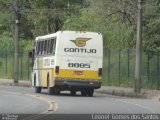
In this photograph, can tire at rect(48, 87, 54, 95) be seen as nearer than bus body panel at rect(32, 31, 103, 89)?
No

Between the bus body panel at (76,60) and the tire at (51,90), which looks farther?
the tire at (51,90)

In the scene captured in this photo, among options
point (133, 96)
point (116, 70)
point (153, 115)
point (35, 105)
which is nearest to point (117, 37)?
point (116, 70)

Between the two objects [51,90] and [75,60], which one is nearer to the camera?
[75,60]

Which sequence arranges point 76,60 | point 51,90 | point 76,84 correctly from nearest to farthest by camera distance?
point 76,84, point 76,60, point 51,90

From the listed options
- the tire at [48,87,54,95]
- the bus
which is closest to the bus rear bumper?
the bus

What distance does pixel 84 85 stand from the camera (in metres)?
35.9

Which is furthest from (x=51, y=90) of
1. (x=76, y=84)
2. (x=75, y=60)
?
(x=75, y=60)

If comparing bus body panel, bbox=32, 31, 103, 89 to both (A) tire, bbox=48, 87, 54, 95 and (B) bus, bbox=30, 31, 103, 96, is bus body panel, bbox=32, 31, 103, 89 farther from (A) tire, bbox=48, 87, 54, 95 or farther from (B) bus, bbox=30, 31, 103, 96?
(A) tire, bbox=48, 87, 54, 95

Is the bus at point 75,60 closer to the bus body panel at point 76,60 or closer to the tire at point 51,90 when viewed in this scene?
the bus body panel at point 76,60

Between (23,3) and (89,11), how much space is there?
19304 millimetres

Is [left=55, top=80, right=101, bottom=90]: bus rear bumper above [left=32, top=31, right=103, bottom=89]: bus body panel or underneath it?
underneath

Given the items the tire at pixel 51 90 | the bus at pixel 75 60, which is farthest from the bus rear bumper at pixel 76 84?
the tire at pixel 51 90

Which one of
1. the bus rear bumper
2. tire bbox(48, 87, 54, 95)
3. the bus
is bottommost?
tire bbox(48, 87, 54, 95)

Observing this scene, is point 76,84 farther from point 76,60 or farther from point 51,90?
point 51,90
